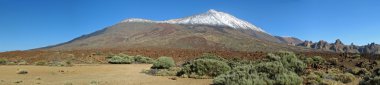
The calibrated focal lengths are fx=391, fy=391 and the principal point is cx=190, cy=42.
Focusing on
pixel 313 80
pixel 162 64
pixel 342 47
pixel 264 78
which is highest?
pixel 342 47

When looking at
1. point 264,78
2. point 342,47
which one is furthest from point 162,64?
point 342,47

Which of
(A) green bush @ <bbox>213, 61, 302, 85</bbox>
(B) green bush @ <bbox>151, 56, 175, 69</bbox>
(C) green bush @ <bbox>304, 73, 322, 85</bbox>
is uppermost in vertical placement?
(B) green bush @ <bbox>151, 56, 175, 69</bbox>

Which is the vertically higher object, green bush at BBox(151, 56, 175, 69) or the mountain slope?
the mountain slope

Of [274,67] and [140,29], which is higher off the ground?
[140,29]

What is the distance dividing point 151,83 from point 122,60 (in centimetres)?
1801

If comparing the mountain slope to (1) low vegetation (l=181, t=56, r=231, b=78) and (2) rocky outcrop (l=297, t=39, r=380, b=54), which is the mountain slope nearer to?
(2) rocky outcrop (l=297, t=39, r=380, b=54)

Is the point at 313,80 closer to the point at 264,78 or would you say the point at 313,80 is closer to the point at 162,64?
the point at 264,78

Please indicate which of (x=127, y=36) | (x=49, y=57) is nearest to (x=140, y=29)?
(x=127, y=36)

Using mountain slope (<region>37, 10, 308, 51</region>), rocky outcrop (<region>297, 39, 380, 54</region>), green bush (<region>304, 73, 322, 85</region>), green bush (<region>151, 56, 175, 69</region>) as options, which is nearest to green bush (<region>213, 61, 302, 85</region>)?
green bush (<region>304, 73, 322, 85</region>)

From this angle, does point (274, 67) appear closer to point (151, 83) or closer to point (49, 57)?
point (151, 83)

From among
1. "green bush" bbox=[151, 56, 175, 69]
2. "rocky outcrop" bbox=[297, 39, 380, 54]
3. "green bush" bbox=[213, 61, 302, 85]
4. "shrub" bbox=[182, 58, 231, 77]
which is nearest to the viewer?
"green bush" bbox=[213, 61, 302, 85]

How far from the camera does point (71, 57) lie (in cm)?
3666

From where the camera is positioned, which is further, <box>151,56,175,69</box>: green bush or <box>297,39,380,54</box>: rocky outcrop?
<box>297,39,380,54</box>: rocky outcrop

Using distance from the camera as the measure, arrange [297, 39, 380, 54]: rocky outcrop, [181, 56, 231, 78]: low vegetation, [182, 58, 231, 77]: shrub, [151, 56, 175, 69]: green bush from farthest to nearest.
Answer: [297, 39, 380, 54]: rocky outcrop < [151, 56, 175, 69]: green bush < [182, 58, 231, 77]: shrub < [181, 56, 231, 78]: low vegetation
